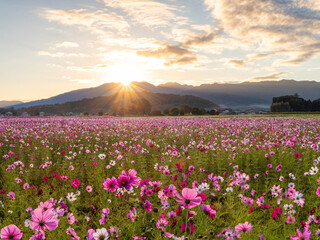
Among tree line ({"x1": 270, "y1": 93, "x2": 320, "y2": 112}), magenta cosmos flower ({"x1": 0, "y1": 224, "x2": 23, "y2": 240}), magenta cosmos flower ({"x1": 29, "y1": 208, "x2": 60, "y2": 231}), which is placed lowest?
magenta cosmos flower ({"x1": 0, "y1": 224, "x2": 23, "y2": 240})

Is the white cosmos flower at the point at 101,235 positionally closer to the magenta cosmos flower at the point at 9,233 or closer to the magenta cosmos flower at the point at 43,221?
the magenta cosmos flower at the point at 43,221

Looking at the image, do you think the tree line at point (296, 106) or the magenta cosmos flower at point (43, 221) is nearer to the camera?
the magenta cosmos flower at point (43, 221)

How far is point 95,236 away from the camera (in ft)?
5.91

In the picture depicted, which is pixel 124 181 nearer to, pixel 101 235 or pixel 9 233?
pixel 101 235

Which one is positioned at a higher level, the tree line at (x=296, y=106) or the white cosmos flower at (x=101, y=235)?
the tree line at (x=296, y=106)

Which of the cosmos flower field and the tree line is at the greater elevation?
the tree line

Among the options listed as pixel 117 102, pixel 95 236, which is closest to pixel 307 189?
pixel 95 236

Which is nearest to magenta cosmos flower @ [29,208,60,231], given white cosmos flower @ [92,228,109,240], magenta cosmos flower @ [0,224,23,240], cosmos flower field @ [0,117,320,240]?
cosmos flower field @ [0,117,320,240]

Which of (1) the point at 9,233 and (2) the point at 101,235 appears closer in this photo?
(1) the point at 9,233

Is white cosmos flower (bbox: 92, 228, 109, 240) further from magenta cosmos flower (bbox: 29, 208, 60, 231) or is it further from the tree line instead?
the tree line

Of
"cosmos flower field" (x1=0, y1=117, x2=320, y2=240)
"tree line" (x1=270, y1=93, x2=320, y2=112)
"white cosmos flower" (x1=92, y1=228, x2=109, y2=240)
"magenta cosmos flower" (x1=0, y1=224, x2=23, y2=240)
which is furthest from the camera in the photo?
"tree line" (x1=270, y1=93, x2=320, y2=112)

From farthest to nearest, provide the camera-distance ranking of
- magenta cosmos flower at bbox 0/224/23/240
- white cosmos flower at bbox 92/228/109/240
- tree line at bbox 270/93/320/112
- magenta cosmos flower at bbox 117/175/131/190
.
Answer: tree line at bbox 270/93/320/112 → magenta cosmos flower at bbox 117/175/131/190 → white cosmos flower at bbox 92/228/109/240 → magenta cosmos flower at bbox 0/224/23/240

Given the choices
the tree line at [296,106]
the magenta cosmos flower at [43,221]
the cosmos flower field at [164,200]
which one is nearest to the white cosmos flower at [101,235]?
the cosmos flower field at [164,200]

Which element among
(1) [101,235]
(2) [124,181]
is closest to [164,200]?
(2) [124,181]
